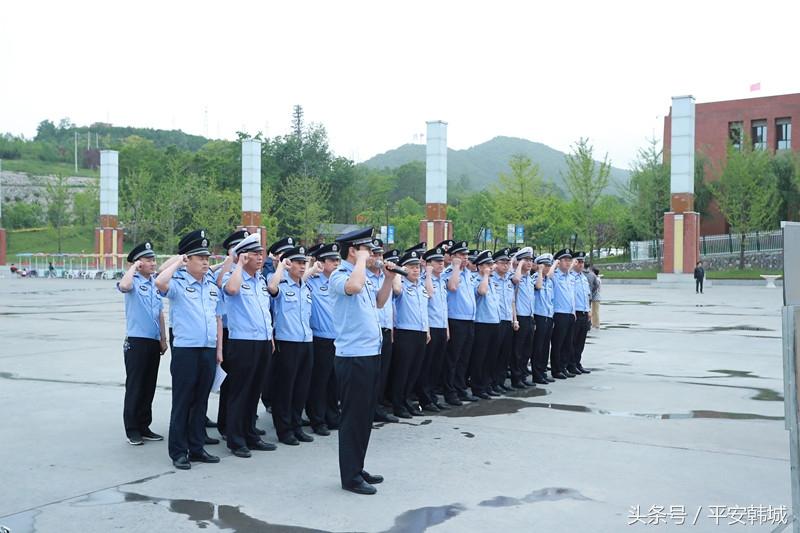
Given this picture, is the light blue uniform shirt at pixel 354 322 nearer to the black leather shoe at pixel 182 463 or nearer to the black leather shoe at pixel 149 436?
the black leather shoe at pixel 182 463

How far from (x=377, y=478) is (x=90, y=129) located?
505ft

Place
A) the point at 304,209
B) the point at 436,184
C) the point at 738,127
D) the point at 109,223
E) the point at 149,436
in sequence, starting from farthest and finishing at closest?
1. the point at 304,209
2. the point at 738,127
3. the point at 109,223
4. the point at 436,184
5. the point at 149,436

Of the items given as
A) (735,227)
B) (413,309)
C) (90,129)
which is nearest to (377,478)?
(413,309)

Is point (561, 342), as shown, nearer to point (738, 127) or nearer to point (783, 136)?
point (738, 127)

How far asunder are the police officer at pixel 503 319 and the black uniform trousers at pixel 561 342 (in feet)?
4.05

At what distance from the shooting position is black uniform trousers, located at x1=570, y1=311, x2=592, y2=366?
11468 millimetres

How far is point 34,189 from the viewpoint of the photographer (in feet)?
329

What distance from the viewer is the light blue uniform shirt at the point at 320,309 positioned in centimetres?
762

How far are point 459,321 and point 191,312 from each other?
12.2 ft

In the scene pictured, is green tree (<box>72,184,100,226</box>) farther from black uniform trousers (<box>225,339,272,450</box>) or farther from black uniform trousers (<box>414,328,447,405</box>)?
black uniform trousers (<box>225,339,272,450</box>)

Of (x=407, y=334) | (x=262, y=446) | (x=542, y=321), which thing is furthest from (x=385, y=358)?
(x=542, y=321)

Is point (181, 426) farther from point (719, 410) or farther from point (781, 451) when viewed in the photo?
point (719, 410)

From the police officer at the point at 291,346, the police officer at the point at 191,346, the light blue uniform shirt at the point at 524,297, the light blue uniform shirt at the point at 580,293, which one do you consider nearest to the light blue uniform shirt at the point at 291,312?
the police officer at the point at 291,346

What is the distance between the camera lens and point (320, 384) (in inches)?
299
